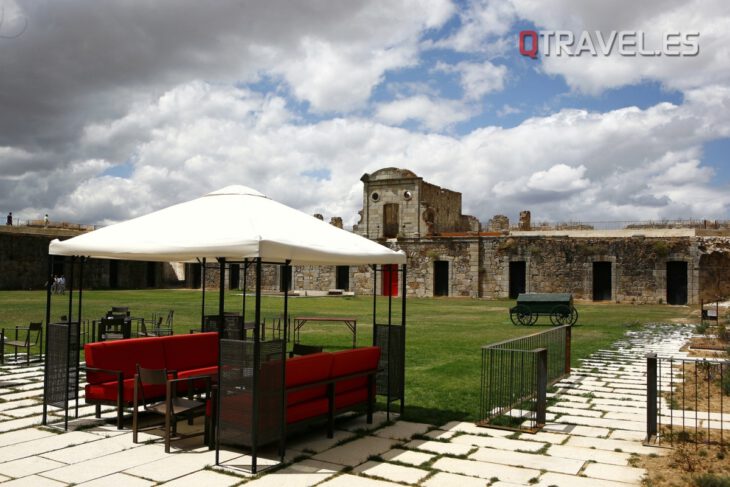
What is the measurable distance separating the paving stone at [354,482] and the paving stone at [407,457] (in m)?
0.55

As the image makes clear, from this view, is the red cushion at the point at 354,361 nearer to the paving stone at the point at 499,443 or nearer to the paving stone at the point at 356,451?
the paving stone at the point at 356,451

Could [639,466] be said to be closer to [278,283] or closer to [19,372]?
[19,372]

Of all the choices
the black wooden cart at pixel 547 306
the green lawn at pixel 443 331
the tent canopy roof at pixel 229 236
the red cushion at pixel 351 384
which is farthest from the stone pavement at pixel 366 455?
the black wooden cart at pixel 547 306

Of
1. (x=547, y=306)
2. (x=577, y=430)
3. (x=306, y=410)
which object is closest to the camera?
A: (x=306, y=410)

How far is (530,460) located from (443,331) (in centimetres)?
1077

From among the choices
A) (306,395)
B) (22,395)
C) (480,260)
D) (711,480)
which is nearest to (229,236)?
(306,395)

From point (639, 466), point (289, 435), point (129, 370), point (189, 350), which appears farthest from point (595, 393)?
point (129, 370)

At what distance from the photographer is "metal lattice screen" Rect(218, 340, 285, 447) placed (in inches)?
212

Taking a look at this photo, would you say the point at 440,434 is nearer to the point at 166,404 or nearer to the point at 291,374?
the point at 291,374

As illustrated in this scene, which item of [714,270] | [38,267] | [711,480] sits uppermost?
[714,270]

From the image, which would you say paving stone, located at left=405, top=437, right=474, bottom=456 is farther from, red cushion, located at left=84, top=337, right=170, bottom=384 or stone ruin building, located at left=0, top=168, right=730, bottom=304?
stone ruin building, located at left=0, top=168, right=730, bottom=304

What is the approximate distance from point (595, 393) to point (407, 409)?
113 inches

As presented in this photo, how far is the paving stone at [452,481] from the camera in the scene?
16.1 ft

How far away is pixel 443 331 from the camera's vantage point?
1636cm
